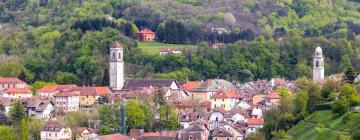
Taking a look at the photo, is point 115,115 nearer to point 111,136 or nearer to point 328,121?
point 111,136

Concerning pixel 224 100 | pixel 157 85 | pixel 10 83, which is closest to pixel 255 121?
pixel 224 100

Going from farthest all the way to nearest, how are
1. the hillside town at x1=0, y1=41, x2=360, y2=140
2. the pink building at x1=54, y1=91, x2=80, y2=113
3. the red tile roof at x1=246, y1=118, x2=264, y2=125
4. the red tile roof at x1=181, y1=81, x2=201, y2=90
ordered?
the red tile roof at x1=181, y1=81, x2=201, y2=90
the pink building at x1=54, y1=91, x2=80, y2=113
the red tile roof at x1=246, y1=118, x2=264, y2=125
the hillside town at x1=0, y1=41, x2=360, y2=140

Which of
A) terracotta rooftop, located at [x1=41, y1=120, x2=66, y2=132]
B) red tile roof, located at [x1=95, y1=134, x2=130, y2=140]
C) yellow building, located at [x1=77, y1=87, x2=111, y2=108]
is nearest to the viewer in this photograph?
red tile roof, located at [x1=95, y1=134, x2=130, y2=140]

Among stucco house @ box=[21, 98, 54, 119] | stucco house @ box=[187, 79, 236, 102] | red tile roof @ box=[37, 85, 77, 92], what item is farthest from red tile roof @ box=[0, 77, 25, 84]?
stucco house @ box=[187, 79, 236, 102]

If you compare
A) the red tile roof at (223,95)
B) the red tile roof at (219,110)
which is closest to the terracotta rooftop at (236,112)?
the red tile roof at (219,110)

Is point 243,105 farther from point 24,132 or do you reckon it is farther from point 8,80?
point 8,80

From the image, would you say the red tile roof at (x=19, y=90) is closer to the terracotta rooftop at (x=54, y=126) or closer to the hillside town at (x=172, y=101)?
the hillside town at (x=172, y=101)

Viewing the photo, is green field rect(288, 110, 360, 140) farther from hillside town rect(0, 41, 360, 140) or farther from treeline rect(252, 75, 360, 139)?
hillside town rect(0, 41, 360, 140)
